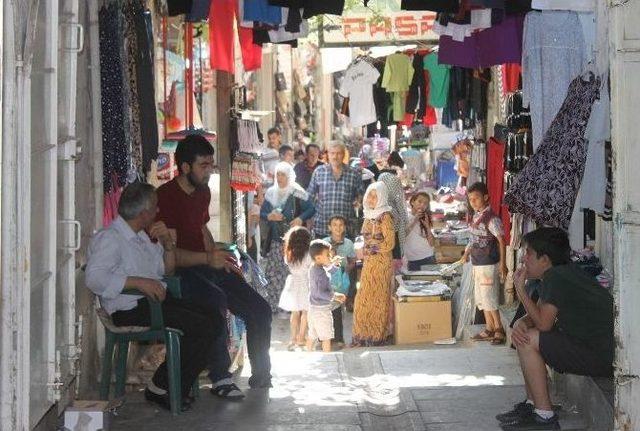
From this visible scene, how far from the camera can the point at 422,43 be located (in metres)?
15.9

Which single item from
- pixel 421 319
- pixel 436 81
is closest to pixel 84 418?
pixel 421 319

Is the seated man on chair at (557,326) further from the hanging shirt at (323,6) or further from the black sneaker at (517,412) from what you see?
the hanging shirt at (323,6)

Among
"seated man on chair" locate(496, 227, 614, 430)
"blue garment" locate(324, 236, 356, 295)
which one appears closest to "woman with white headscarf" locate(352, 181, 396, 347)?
"blue garment" locate(324, 236, 356, 295)

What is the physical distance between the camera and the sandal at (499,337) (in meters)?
12.4

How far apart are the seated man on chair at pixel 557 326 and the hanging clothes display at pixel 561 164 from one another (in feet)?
3.30

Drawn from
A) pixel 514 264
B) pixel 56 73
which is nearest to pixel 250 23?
pixel 514 264

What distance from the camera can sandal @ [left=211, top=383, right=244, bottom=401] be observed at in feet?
27.0

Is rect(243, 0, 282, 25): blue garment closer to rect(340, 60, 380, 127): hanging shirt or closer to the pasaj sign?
the pasaj sign

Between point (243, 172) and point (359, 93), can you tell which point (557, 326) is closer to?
point (243, 172)

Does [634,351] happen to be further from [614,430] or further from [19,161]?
[19,161]

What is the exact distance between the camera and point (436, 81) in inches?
655

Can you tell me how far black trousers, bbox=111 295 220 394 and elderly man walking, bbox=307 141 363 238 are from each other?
7.34m

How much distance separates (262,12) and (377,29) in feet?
14.9

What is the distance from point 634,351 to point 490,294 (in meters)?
6.22
